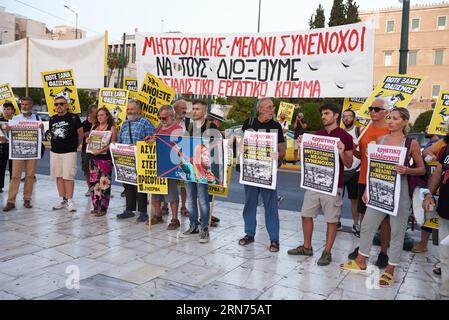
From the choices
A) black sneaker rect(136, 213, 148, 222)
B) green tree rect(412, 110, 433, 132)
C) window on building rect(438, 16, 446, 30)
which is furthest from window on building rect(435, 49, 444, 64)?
black sneaker rect(136, 213, 148, 222)

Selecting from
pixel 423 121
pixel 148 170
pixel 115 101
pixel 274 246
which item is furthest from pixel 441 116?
pixel 423 121

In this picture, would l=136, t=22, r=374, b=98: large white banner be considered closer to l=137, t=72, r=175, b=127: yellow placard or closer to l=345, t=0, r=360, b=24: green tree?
l=137, t=72, r=175, b=127: yellow placard

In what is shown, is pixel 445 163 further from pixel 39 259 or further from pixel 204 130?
pixel 39 259

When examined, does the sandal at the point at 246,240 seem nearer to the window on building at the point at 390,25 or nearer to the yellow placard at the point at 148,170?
the yellow placard at the point at 148,170

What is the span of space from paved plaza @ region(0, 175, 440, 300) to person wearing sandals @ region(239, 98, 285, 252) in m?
0.21

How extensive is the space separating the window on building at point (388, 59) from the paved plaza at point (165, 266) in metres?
48.9

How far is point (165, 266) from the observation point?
4.98 meters

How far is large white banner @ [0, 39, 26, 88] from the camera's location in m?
9.59

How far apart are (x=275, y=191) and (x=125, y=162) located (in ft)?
8.66

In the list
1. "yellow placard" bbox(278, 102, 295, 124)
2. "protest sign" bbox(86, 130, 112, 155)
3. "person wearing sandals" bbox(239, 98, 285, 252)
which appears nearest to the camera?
"person wearing sandals" bbox(239, 98, 285, 252)

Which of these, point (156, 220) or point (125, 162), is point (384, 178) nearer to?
point (156, 220)

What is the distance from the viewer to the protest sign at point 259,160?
5504mm
